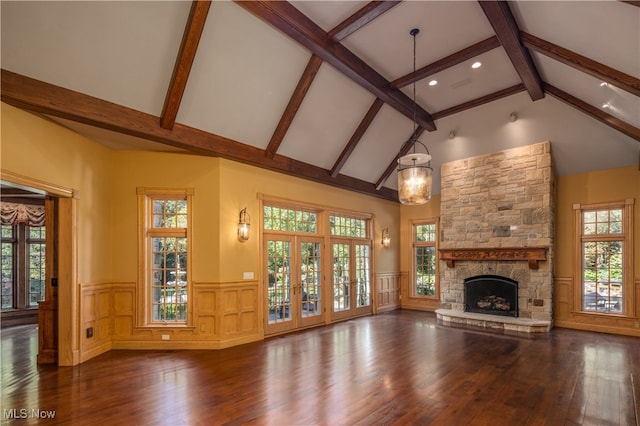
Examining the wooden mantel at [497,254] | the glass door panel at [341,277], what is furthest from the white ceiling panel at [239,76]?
the wooden mantel at [497,254]

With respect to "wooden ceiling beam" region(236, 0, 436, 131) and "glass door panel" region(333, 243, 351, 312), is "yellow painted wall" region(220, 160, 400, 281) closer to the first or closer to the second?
"glass door panel" region(333, 243, 351, 312)

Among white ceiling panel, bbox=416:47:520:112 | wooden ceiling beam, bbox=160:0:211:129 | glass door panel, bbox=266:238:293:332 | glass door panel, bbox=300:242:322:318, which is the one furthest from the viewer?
glass door panel, bbox=300:242:322:318

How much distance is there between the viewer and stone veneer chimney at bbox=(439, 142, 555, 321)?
666 centimetres

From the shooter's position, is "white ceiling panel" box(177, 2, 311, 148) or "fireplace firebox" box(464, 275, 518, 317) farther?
"fireplace firebox" box(464, 275, 518, 317)

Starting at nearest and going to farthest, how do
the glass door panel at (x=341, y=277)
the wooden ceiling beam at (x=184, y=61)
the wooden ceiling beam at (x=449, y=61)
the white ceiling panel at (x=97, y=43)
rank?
the white ceiling panel at (x=97, y=43) < the wooden ceiling beam at (x=184, y=61) < the wooden ceiling beam at (x=449, y=61) < the glass door panel at (x=341, y=277)

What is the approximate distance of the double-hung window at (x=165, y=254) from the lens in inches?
212

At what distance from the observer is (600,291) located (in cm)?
663

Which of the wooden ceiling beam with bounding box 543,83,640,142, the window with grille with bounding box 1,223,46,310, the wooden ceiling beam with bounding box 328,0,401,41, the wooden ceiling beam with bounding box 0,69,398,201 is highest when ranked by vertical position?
the wooden ceiling beam with bounding box 328,0,401,41

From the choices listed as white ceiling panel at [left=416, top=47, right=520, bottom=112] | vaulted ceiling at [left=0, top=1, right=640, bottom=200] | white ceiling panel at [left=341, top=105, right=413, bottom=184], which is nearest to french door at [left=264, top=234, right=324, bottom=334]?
vaulted ceiling at [left=0, top=1, right=640, bottom=200]

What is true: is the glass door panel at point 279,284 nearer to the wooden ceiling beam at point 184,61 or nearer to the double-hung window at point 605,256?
the wooden ceiling beam at point 184,61

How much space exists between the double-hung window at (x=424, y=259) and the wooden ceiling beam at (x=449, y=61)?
4432 mm

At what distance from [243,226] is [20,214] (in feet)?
18.1

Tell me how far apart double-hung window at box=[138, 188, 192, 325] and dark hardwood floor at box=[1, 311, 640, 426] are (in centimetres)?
70

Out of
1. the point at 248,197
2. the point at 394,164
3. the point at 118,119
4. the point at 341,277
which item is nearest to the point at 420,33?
the point at 248,197
